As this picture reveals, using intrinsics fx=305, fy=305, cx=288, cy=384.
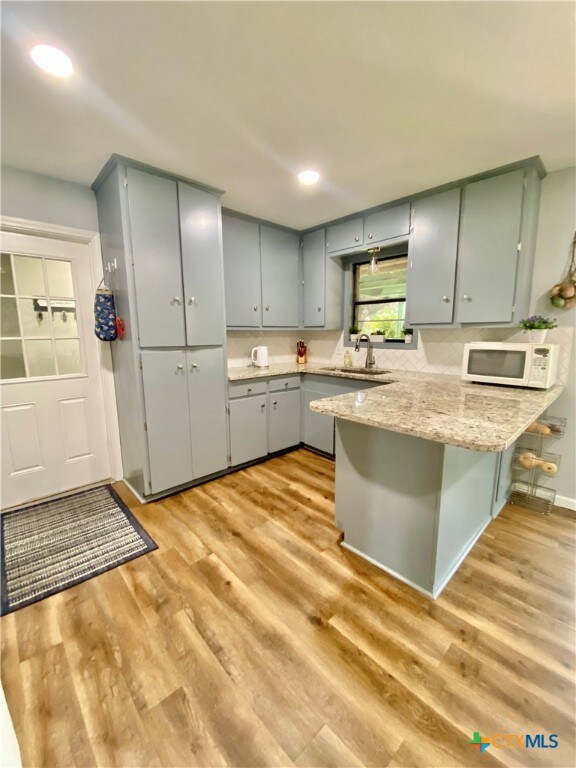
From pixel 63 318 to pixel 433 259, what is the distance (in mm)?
3034

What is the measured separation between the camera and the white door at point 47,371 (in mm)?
2254

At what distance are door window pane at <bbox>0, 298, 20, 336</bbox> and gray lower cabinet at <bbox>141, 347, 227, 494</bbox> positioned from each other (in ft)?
3.28

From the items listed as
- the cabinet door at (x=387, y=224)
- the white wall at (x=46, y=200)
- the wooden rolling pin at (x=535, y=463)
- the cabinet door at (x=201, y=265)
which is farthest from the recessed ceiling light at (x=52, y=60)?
the wooden rolling pin at (x=535, y=463)

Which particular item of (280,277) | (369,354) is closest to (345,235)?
(280,277)

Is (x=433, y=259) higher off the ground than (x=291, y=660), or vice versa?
Result: (x=433, y=259)

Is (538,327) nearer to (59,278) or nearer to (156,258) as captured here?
(156,258)

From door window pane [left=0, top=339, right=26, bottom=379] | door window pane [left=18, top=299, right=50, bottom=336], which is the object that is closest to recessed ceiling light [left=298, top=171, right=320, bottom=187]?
door window pane [left=18, top=299, right=50, bottom=336]

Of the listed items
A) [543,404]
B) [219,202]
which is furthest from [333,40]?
[543,404]

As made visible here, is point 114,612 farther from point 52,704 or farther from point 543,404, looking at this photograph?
point 543,404

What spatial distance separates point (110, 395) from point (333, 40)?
8.84 ft

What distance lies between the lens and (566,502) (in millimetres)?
2332

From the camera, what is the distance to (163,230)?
2.21 metres

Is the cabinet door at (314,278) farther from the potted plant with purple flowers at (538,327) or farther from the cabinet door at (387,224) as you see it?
the potted plant with purple flowers at (538,327)

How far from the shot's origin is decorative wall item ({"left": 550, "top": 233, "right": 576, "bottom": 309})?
2121 mm
